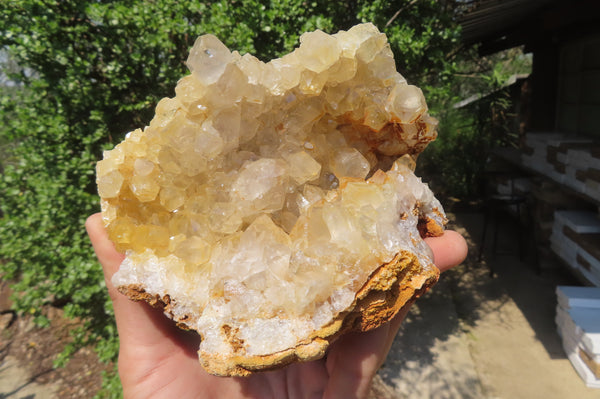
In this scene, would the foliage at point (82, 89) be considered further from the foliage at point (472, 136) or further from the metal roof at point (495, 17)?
the foliage at point (472, 136)

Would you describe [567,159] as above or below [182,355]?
below

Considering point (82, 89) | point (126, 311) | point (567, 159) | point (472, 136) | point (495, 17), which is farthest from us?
point (472, 136)

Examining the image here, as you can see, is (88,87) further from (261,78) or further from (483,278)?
(483,278)

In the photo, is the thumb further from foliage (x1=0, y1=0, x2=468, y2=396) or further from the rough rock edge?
foliage (x1=0, y1=0, x2=468, y2=396)

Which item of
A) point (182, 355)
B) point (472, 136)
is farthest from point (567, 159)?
point (182, 355)

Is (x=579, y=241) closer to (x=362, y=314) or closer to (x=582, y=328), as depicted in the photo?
(x=582, y=328)
